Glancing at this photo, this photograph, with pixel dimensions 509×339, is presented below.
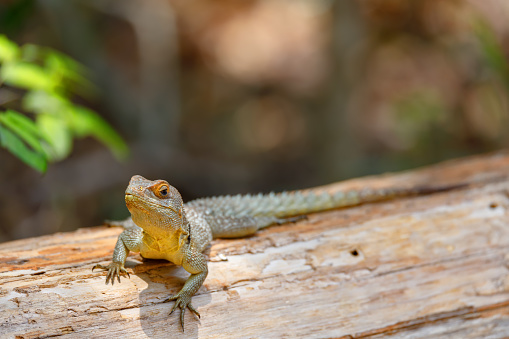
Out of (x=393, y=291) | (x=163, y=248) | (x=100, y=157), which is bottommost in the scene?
(x=100, y=157)

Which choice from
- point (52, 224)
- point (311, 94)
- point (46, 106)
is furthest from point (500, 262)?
point (311, 94)

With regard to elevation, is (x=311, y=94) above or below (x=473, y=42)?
below

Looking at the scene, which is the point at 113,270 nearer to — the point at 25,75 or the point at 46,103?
the point at 46,103

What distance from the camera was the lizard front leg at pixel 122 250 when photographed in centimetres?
338

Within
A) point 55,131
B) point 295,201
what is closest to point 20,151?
point 55,131

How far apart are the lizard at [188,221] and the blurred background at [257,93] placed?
4.09 m

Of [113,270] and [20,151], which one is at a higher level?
[20,151]

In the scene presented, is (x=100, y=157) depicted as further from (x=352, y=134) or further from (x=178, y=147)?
(x=352, y=134)

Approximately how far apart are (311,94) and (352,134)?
312 cm

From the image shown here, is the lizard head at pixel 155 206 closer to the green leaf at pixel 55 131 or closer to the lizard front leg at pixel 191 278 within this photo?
the lizard front leg at pixel 191 278

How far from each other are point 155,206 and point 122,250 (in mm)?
566

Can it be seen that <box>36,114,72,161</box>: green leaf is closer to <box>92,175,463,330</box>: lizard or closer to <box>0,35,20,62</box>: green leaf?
<box>0,35,20,62</box>: green leaf

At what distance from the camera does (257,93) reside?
12.5 metres

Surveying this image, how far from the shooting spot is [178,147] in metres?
10.1
